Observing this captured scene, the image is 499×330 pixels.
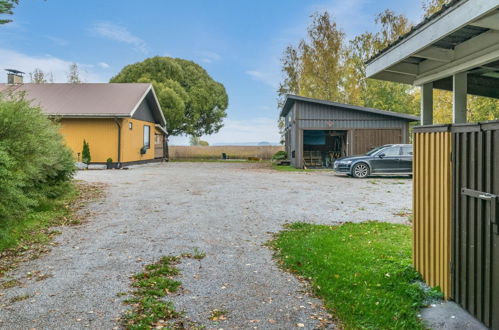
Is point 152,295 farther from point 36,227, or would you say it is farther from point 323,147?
point 323,147

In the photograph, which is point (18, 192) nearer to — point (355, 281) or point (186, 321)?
point (186, 321)

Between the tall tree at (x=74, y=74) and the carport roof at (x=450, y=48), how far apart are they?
3853 cm

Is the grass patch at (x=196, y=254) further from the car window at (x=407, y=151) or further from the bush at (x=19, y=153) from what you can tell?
the car window at (x=407, y=151)

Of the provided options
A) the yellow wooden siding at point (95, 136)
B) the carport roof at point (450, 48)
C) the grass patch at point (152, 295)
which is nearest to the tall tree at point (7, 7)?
the grass patch at point (152, 295)

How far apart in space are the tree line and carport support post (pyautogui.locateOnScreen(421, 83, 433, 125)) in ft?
87.8

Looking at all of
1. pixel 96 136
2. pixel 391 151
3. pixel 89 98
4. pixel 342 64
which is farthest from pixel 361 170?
pixel 342 64

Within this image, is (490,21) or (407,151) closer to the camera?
(490,21)

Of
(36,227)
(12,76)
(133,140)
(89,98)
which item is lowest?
(36,227)

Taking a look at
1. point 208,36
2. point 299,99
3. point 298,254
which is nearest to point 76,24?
point 208,36

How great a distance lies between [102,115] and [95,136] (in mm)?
1489

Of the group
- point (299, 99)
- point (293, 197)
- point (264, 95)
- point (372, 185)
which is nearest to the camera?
point (293, 197)

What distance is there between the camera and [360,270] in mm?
4188

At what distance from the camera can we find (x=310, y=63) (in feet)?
102

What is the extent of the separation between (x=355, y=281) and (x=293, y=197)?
636 cm
